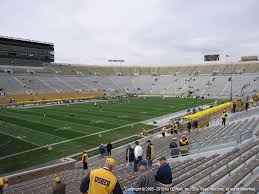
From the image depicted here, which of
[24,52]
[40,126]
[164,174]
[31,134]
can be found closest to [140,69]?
[24,52]

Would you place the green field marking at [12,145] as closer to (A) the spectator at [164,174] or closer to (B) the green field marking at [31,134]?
(B) the green field marking at [31,134]

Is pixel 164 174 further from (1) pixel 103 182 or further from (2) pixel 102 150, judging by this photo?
(2) pixel 102 150

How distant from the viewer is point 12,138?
71.0ft

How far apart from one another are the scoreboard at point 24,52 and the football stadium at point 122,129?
0.25 metres

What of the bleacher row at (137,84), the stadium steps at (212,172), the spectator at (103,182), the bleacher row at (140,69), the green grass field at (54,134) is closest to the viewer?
the spectator at (103,182)

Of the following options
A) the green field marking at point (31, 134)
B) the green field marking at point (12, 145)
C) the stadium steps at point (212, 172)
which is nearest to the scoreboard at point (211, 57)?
the green field marking at point (31, 134)

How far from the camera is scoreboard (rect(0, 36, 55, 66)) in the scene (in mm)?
62562

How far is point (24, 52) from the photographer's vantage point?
6662 cm

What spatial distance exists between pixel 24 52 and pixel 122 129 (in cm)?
5219

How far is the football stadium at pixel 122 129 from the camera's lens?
5.89 meters

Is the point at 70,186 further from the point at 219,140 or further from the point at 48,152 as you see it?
the point at 48,152

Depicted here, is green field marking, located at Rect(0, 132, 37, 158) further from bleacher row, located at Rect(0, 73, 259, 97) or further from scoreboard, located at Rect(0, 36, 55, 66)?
scoreboard, located at Rect(0, 36, 55, 66)

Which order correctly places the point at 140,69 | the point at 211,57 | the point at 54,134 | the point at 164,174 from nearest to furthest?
the point at 164,174, the point at 54,134, the point at 211,57, the point at 140,69

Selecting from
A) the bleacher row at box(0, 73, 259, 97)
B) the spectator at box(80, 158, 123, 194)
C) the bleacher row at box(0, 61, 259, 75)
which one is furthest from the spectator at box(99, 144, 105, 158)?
the bleacher row at box(0, 61, 259, 75)
